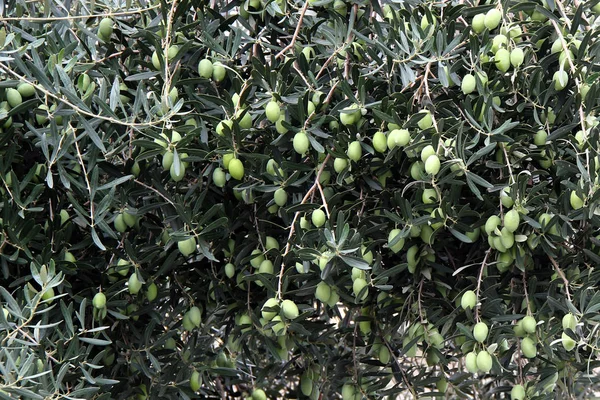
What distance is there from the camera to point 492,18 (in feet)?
4.74

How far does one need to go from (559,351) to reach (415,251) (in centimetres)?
34

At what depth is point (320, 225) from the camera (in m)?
1.45

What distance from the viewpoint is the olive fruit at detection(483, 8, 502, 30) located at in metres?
1.44

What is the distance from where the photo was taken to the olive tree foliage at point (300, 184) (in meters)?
1.44

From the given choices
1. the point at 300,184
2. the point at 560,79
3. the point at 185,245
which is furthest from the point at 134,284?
the point at 560,79

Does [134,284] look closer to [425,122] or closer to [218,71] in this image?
[218,71]

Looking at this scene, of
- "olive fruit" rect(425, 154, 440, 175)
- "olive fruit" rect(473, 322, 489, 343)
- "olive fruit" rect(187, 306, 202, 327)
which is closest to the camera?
"olive fruit" rect(425, 154, 440, 175)

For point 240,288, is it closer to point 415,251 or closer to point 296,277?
point 296,277

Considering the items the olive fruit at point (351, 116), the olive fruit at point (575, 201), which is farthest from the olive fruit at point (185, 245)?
the olive fruit at point (575, 201)

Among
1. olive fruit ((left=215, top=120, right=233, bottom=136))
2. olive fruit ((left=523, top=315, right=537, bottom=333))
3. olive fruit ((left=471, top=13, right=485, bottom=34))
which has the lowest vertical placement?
olive fruit ((left=523, top=315, right=537, bottom=333))

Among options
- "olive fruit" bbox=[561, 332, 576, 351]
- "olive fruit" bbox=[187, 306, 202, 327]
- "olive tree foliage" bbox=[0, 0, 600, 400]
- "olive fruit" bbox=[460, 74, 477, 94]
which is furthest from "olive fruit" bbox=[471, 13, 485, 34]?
"olive fruit" bbox=[187, 306, 202, 327]

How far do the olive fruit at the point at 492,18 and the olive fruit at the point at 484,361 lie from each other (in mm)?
589

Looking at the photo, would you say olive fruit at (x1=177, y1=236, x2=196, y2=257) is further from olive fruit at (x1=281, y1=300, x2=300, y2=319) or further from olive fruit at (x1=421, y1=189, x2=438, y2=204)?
olive fruit at (x1=421, y1=189, x2=438, y2=204)

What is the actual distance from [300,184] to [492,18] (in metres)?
0.48
